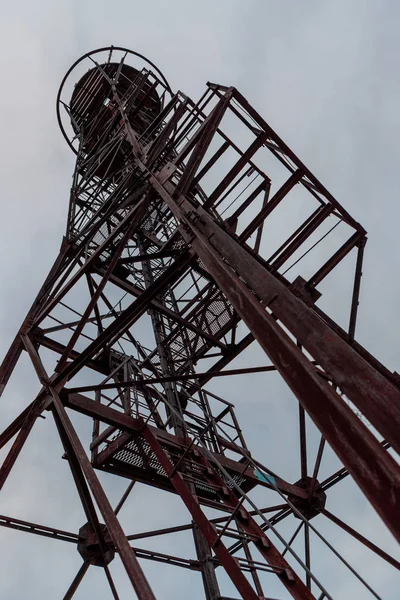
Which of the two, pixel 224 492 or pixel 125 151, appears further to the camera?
pixel 125 151

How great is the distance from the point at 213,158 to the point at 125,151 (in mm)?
5318

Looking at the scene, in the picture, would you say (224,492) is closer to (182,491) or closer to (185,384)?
(182,491)

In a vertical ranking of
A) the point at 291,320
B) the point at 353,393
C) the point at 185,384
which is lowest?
the point at 353,393

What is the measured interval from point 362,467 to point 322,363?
82 cm

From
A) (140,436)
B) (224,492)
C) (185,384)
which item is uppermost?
(185,384)

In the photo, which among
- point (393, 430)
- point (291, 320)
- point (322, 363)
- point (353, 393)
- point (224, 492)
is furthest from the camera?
Answer: point (224, 492)

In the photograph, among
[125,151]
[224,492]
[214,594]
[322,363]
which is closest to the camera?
[322,363]

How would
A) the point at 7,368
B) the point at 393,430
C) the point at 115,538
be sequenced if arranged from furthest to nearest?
the point at 7,368 → the point at 115,538 → the point at 393,430

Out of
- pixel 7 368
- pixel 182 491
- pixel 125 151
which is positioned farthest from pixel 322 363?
pixel 125 151

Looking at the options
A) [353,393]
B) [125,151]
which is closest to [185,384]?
[125,151]

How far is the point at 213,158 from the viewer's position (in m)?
8.31

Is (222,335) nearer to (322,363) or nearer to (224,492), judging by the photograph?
(224,492)

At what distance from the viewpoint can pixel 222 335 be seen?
1077 centimetres

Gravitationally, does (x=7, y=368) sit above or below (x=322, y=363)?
above
